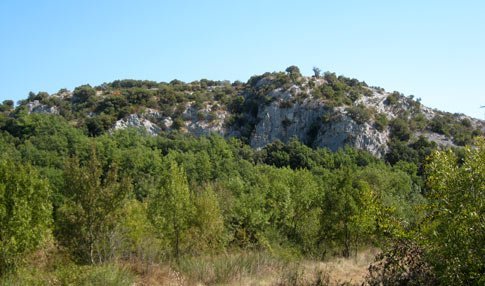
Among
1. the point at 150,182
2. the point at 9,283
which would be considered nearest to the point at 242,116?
the point at 150,182

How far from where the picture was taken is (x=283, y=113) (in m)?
95.6

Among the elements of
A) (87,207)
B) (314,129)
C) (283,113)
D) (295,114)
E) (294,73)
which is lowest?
(87,207)

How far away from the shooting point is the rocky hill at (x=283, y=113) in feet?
278

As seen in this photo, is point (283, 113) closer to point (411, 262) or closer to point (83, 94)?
point (83, 94)

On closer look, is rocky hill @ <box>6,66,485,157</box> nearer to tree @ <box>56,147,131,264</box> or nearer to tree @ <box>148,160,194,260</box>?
tree @ <box>148,160,194,260</box>

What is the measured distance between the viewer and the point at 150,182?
53531 millimetres

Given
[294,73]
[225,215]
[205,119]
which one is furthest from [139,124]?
[225,215]

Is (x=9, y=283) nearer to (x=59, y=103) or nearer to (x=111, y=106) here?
(x=111, y=106)

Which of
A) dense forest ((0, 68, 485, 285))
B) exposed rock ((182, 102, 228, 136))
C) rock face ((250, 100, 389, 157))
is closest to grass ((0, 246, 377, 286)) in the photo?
dense forest ((0, 68, 485, 285))

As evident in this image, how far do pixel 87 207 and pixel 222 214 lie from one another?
61.3ft

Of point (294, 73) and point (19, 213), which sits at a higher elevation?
point (294, 73)

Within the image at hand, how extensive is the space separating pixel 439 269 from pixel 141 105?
10161cm

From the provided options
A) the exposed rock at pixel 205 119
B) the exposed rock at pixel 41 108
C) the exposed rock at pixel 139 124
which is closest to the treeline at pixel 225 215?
the exposed rock at pixel 139 124

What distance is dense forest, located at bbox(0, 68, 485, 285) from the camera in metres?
8.92
